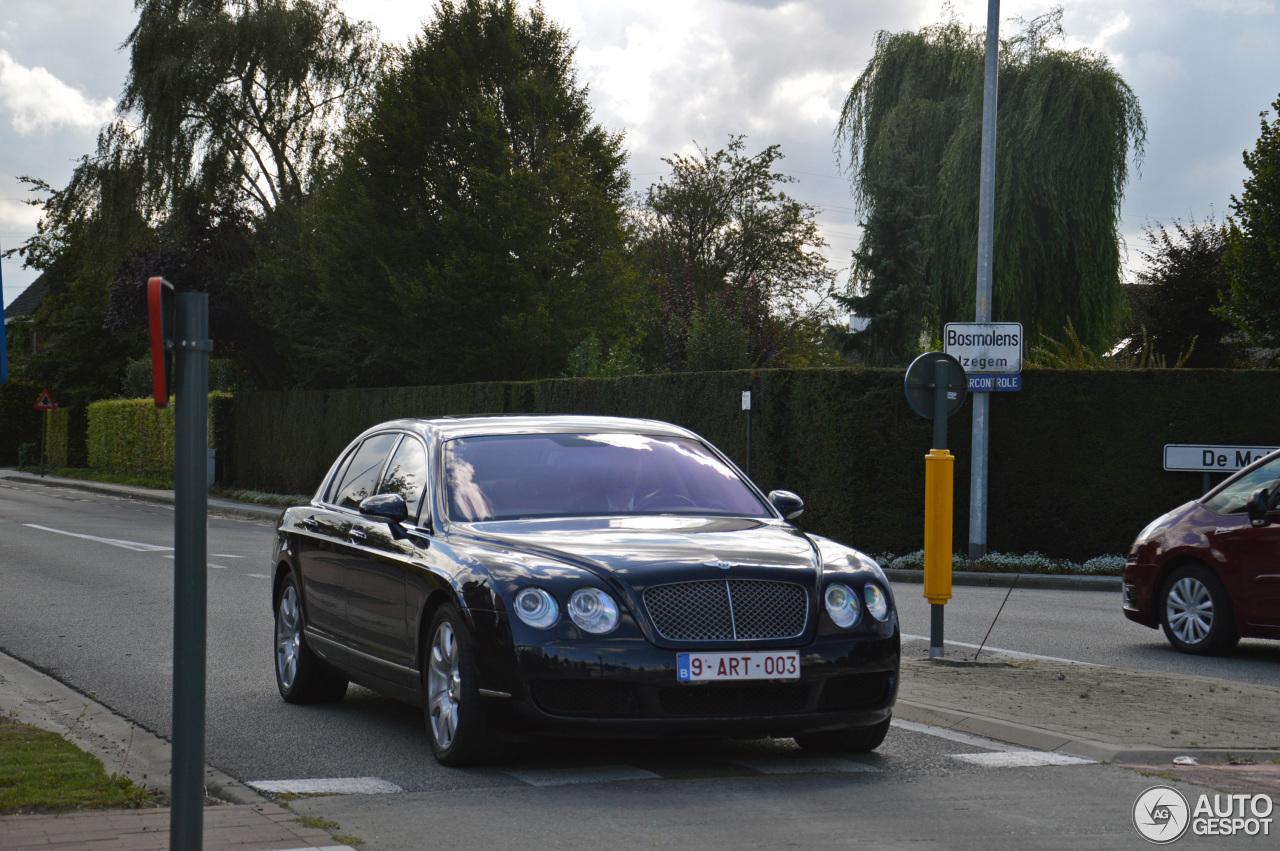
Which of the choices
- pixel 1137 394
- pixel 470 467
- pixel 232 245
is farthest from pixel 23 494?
pixel 470 467

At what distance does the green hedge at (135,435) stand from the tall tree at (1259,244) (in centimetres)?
2857

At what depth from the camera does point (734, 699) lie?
615cm

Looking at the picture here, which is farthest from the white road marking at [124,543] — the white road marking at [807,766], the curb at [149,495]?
the white road marking at [807,766]

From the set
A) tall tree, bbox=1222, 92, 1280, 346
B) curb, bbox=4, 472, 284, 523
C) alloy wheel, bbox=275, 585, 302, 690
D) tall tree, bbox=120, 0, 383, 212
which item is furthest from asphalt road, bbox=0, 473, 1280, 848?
tall tree, bbox=120, 0, 383, 212

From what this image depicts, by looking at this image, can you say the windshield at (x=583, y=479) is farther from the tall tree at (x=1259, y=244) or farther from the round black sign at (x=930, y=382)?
the tall tree at (x=1259, y=244)

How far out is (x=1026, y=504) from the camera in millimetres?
20266

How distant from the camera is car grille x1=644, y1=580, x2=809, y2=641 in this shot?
240 inches

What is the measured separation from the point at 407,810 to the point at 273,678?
4.16 meters

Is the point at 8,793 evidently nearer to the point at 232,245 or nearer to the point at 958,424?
the point at 958,424

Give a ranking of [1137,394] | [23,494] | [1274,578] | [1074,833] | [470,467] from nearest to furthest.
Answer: [1074,833]
[470,467]
[1274,578]
[1137,394]
[23,494]

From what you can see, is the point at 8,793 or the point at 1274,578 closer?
the point at 8,793

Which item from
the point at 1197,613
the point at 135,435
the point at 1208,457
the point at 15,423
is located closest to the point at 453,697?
the point at 1197,613

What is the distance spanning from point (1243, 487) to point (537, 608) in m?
7.18

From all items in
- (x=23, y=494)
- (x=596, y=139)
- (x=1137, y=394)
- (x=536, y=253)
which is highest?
(x=596, y=139)
